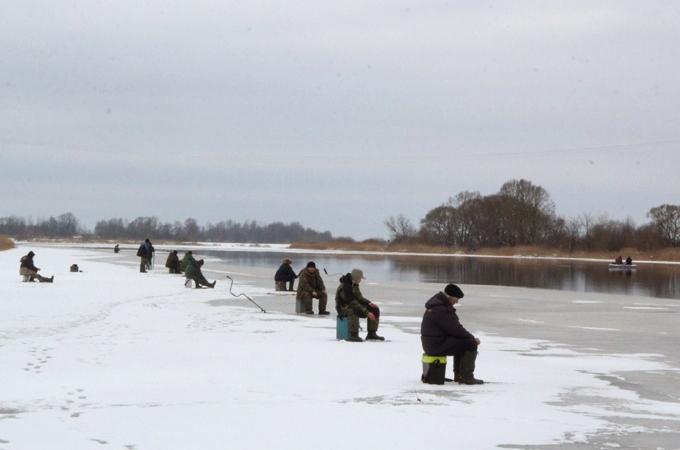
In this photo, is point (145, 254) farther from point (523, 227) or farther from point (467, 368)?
point (523, 227)

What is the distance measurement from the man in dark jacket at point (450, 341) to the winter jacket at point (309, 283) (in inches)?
385

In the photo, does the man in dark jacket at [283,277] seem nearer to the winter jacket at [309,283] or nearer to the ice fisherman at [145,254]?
the winter jacket at [309,283]

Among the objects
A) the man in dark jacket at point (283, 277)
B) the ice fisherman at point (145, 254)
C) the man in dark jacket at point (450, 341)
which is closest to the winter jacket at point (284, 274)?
the man in dark jacket at point (283, 277)

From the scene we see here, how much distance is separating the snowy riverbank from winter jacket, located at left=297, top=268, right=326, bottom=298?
324 centimetres

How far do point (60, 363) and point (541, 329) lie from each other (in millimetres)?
10602

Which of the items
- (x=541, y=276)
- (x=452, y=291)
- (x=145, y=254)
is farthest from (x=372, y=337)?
(x=541, y=276)

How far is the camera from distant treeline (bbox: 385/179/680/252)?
123m

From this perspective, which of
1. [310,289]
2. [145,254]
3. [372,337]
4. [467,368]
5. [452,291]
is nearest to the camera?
[467,368]

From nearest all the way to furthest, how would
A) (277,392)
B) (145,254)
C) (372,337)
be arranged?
(277,392), (372,337), (145,254)

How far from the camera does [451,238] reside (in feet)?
495

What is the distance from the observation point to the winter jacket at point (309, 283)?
20.4 metres

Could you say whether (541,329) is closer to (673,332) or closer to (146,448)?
(673,332)

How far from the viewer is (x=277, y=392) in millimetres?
9688

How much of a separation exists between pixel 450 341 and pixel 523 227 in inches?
5104
